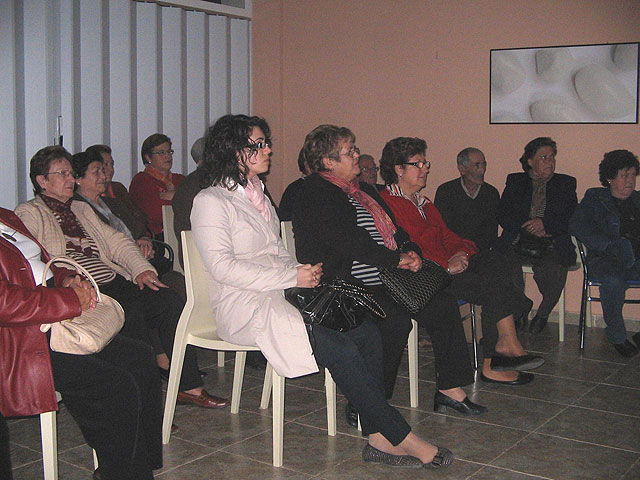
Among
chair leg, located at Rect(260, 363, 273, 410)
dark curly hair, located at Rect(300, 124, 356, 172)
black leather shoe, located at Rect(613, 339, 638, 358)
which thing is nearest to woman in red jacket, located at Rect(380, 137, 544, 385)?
dark curly hair, located at Rect(300, 124, 356, 172)

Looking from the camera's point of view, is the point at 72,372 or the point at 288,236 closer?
the point at 72,372

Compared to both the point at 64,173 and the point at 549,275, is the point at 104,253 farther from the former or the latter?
the point at 549,275

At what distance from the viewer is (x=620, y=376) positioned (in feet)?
13.6

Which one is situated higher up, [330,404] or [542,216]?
[542,216]

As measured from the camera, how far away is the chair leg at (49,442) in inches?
98.0

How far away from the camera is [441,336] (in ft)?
11.5

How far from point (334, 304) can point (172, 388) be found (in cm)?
84

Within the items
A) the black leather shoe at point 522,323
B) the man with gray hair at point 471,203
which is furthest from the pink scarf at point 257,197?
the black leather shoe at point 522,323

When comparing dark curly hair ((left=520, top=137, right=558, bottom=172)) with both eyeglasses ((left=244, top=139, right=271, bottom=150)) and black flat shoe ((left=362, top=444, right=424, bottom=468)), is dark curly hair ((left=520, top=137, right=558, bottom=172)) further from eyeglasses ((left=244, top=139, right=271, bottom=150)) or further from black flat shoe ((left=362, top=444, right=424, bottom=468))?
black flat shoe ((left=362, top=444, right=424, bottom=468))

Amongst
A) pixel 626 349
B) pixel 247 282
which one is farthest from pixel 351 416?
pixel 626 349

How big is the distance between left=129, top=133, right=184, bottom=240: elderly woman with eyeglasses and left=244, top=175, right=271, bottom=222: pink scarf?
2355 mm

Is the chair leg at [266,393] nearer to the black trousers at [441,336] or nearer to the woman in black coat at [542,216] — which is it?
the black trousers at [441,336]

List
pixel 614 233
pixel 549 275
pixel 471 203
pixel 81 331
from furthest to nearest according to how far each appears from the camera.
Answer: pixel 471 203 → pixel 549 275 → pixel 614 233 → pixel 81 331

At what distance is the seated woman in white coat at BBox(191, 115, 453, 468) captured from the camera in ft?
9.30
